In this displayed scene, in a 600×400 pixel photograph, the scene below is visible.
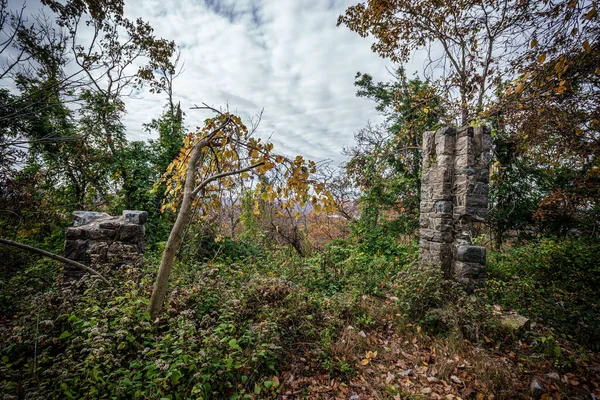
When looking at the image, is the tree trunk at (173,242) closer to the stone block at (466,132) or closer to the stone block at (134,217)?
the stone block at (134,217)

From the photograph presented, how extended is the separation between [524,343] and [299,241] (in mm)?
5043

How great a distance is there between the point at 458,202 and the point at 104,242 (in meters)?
6.37

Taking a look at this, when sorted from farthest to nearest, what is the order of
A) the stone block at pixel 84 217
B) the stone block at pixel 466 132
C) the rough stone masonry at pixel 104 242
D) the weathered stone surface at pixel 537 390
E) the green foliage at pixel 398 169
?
the green foliage at pixel 398 169 → the stone block at pixel 466 132 → the stone block at pixel 84 217 → the rough stone masonry at pixel 104 242 → the weathered stone surface at pixel 537 390

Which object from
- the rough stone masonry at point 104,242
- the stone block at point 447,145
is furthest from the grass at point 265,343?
the stone block at point 447,145

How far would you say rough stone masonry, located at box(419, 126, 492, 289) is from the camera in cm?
438

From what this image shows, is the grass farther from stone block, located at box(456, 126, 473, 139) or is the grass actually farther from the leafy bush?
stone block, located at box(456, 126, 473, 139)

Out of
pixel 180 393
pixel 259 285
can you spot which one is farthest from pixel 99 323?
pixel 259 285

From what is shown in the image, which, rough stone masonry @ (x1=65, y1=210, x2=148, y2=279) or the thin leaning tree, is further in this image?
rough stone masonry @ (x1=65, y1=210, x2=148, y2=279)

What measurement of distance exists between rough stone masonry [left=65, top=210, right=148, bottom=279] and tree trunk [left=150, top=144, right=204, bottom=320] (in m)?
1.54

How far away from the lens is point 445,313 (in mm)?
3492

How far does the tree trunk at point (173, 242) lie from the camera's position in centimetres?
222

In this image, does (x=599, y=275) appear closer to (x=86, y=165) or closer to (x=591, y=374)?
(x=591, y=374)

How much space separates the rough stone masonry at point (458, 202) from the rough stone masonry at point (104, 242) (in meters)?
5.40

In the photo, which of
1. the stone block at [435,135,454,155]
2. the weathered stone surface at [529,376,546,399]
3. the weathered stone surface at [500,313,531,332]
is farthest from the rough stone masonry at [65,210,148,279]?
the stone block at [435,135,454,155]
